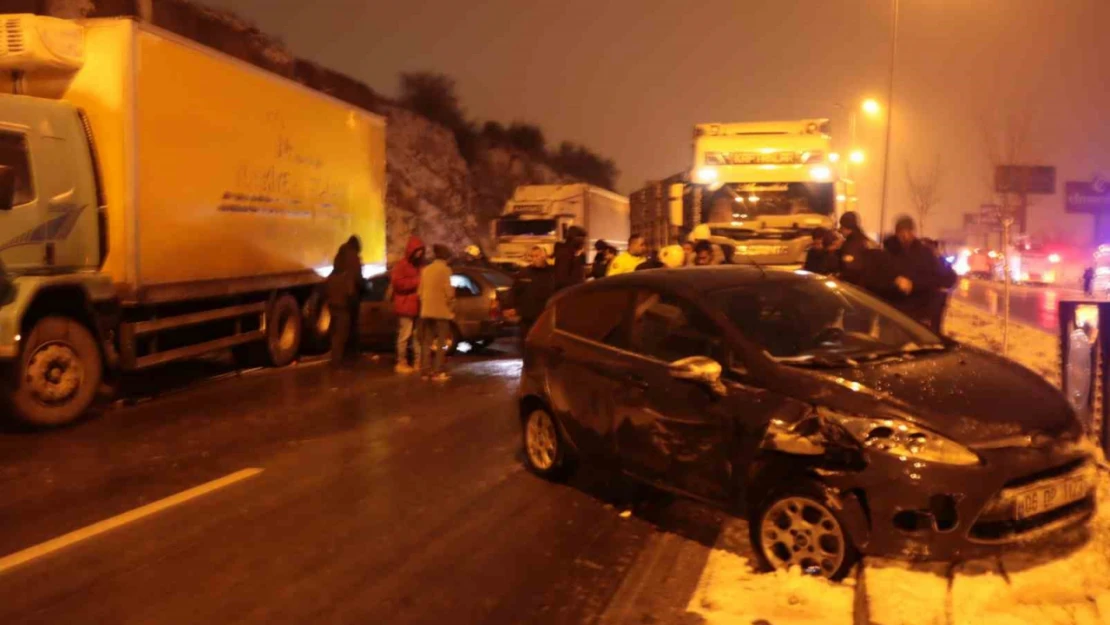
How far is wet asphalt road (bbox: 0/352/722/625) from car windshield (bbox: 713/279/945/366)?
1303 millimetres

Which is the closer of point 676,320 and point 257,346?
point 676,320

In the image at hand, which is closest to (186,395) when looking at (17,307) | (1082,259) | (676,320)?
(17,307)

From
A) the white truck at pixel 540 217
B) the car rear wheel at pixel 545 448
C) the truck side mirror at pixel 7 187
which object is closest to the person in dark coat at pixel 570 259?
the car rear wheel at pixel 545 448

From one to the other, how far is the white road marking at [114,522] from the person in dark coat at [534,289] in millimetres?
3661

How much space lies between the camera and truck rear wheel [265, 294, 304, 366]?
14.2 m

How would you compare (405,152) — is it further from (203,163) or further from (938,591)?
(938,591)

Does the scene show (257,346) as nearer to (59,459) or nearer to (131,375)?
(131,375)

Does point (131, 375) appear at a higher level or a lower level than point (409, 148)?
lower

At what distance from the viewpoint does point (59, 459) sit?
28.4 ft

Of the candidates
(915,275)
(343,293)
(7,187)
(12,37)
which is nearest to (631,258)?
(915,275)

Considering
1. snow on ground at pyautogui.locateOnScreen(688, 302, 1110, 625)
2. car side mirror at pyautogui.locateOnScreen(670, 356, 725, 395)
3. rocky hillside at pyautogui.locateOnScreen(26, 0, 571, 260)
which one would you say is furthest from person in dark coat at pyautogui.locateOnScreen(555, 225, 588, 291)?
rocky hillside at pyautogui.locateOnScreen(26, 0, 571, 260)

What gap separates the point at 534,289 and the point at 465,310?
4.79 m

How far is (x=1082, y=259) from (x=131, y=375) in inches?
1950

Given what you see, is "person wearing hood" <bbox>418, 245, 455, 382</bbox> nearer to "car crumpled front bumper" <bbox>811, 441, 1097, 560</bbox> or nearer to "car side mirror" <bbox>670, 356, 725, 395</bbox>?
"car side mirror" <bbox>670, 356, 725, 395</bbox>
